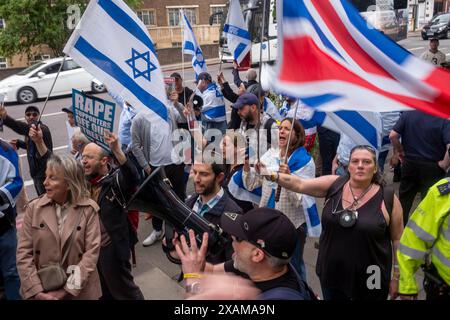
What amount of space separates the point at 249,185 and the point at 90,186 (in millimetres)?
1370

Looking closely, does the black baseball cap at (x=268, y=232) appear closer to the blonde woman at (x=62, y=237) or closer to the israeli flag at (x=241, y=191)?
the blonde woman at (x=62, y=237)

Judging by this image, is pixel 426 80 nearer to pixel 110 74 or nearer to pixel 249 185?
pixel 249 185

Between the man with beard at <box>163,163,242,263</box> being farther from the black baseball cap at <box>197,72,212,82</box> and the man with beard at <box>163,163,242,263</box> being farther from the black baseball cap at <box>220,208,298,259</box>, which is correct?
the black baseball cap at <box>197,72,212,82</box>

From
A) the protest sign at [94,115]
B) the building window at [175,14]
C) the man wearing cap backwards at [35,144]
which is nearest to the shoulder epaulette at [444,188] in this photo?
the protest sign at [94,115]

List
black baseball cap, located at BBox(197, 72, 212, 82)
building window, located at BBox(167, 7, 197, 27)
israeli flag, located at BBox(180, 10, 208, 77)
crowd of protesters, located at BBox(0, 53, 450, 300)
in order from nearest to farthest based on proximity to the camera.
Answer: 1. crowd of protesters, located at BBox(0, 53, 450, 300)
2. israeli flag, located at BBox(180, 10, 208, 77)
3. black baseball cap, located at BBox(197, 72, 212, 82)
4. building window, located at BBox(167, 7, 197, 27)

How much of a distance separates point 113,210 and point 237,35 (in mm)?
4922

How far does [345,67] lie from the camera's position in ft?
8.88

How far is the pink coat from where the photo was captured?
9.84 feet

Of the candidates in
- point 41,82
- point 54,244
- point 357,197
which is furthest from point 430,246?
point 41,82

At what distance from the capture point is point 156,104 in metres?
3.60

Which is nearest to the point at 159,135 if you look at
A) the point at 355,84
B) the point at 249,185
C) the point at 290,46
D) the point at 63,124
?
the point at 249,185

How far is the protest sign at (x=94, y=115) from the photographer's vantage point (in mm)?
3510

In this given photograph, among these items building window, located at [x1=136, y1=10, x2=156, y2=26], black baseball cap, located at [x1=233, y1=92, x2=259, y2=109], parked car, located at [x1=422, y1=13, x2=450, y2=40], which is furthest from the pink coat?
building window, located at [x1=136, y1=10, x2=156, y2=26]
